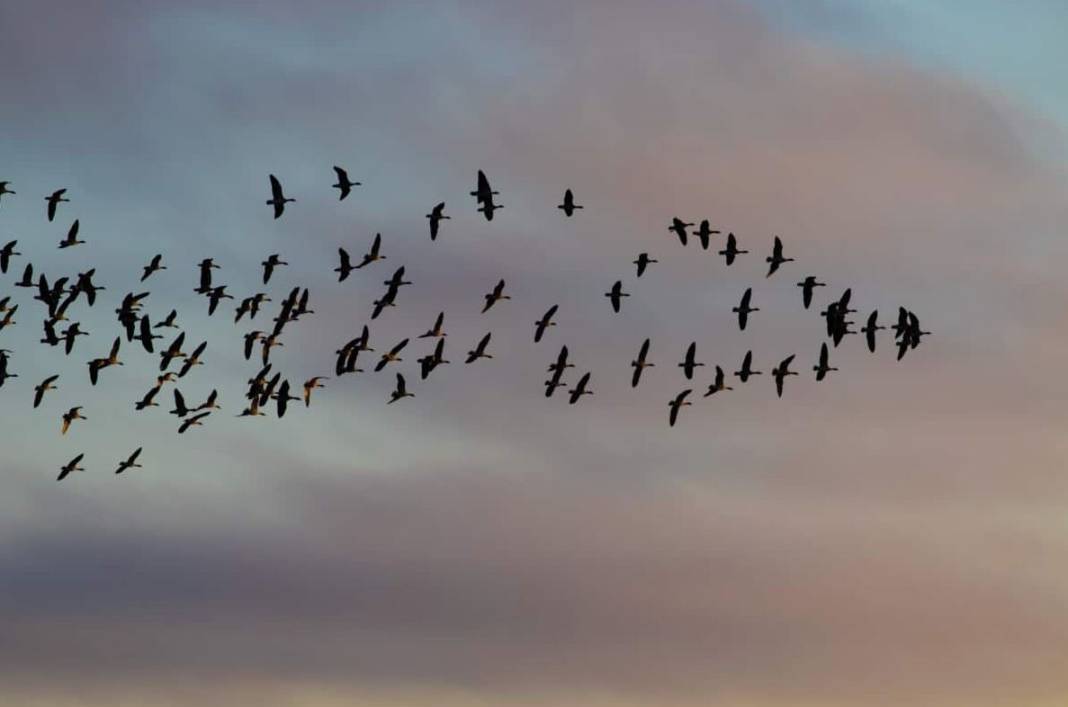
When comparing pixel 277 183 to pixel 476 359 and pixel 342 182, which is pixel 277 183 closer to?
pixel 342 182

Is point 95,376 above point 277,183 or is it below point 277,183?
below

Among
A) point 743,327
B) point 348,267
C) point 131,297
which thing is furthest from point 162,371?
point 743,327

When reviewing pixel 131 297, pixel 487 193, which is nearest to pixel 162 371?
pixel 131 297

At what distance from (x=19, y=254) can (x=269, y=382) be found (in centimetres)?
1661

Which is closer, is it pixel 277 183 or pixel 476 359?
pixel 277 183

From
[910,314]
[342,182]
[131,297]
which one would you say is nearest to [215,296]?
[131,297]

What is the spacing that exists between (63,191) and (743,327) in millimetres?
40393

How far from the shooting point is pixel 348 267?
132875 mm

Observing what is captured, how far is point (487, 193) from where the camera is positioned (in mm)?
128250

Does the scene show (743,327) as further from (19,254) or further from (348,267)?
(19,254)

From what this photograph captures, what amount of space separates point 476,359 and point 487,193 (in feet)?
63.2

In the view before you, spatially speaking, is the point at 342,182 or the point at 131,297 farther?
the point at 131,297

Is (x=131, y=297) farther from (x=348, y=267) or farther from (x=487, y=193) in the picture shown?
(x=487, y=193)

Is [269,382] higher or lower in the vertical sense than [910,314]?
lower
